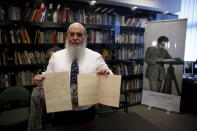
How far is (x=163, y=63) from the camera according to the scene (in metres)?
3.42

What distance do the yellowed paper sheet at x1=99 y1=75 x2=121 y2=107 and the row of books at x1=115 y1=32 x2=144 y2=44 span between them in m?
2.49

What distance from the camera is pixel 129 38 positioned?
A: 3816 mm

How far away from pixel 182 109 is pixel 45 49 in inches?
130

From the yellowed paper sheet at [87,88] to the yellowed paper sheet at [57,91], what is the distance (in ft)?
0.31

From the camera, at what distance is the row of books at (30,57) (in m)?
2.78

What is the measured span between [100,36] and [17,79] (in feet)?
6.11

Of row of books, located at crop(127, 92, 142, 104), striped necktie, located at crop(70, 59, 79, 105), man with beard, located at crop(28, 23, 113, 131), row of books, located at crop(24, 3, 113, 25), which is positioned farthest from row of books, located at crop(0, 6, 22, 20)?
row of books, located at crop(127, 92, 142, 104)

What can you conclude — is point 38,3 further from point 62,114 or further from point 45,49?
point 62,114

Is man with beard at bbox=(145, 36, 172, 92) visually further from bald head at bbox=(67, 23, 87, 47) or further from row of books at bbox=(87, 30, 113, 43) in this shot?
bald head at bbox=(67, 23, 87, 47)

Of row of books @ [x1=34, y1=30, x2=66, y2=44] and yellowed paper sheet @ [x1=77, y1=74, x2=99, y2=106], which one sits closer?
yellowed paper sheet @ [x1=77, y1=74, x2=99, y2=106]

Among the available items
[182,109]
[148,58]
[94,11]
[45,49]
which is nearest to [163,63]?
[148,58]

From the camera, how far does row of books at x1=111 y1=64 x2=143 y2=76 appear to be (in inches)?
147

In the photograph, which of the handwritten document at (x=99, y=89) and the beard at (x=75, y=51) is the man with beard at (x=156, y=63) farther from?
the handwritten document at (x=99, y=89)

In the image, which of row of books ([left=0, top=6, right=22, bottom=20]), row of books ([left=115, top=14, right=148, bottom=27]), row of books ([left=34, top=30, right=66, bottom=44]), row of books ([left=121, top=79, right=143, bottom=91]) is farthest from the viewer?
row of books ([left=121, top=79, right=143, bottom=91])
